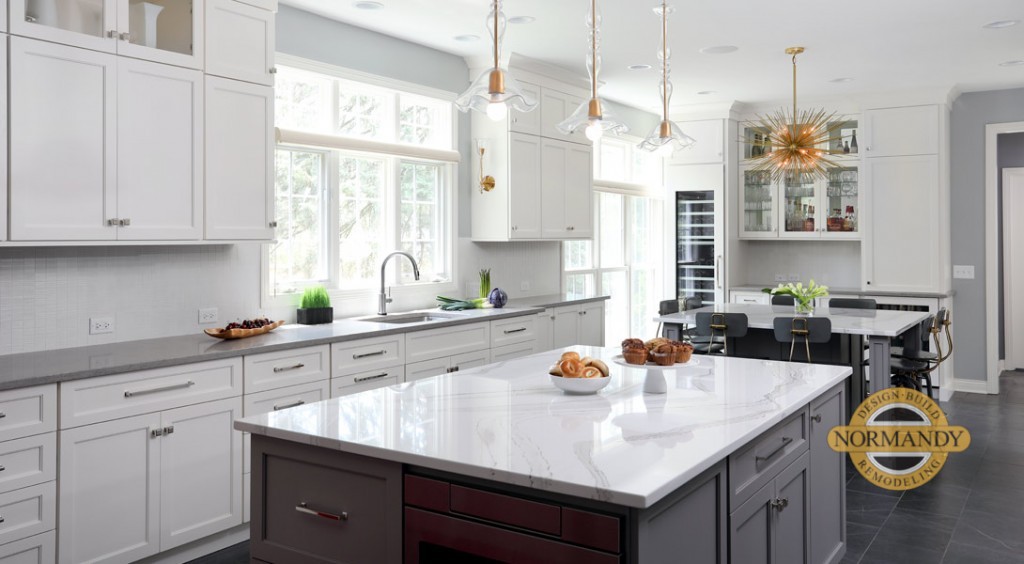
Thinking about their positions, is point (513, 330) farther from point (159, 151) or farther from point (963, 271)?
point (963, 271)

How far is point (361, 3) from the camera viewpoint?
14.7ft

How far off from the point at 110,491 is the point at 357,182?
253cm

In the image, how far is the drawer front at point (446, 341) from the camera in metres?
4.46

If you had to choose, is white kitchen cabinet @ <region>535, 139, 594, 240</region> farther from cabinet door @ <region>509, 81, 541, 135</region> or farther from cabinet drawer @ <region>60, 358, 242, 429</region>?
cabinet drawer @ <region>60, 358, 242, 429</region>

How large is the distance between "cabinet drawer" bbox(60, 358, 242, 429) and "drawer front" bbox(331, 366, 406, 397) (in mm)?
596

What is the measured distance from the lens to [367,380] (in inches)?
163

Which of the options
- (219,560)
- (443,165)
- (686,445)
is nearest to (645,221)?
(443,165)

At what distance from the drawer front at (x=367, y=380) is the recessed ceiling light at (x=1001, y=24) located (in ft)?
14.4

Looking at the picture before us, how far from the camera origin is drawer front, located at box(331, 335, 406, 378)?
3.98 m

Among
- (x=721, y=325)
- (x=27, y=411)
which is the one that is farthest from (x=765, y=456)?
(x=721, y=325)

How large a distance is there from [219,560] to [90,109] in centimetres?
204

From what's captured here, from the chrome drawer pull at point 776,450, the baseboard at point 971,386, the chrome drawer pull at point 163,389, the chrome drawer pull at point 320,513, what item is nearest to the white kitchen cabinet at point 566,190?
the chrome drawer pull at point 163,389

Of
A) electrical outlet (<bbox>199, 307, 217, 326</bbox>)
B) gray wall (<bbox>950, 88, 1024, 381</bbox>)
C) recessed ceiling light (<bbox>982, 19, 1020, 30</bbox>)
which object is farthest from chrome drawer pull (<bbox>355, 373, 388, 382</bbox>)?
gray wall (<bbox>950, 88, 1024, 381</bbox>)

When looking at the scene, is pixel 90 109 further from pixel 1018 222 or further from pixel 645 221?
pixel 1018 222
